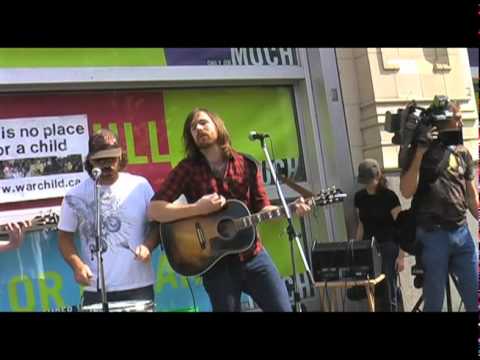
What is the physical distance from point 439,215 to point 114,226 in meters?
2.20

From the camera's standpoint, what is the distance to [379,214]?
534 centimetres

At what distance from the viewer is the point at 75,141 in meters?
5.11

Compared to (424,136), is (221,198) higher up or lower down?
lower down

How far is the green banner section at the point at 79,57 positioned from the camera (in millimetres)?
4910

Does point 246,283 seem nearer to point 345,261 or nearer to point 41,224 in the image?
point 345,261

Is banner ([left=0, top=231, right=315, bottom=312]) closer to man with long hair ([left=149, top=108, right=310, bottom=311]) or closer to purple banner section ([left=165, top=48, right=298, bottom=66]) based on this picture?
man with long hair ([left=149, top=108, right=310, bottom=311])

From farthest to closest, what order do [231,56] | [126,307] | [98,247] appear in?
[231,56]
[98,247]
[126,307]

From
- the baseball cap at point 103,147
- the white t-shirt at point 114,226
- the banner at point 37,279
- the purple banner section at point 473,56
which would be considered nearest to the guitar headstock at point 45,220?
the banner at point 37,279

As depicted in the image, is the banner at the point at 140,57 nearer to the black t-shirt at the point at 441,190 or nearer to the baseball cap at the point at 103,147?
the baseball cap at the point at 103,147

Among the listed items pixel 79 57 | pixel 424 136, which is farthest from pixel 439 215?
pixel 79 57
